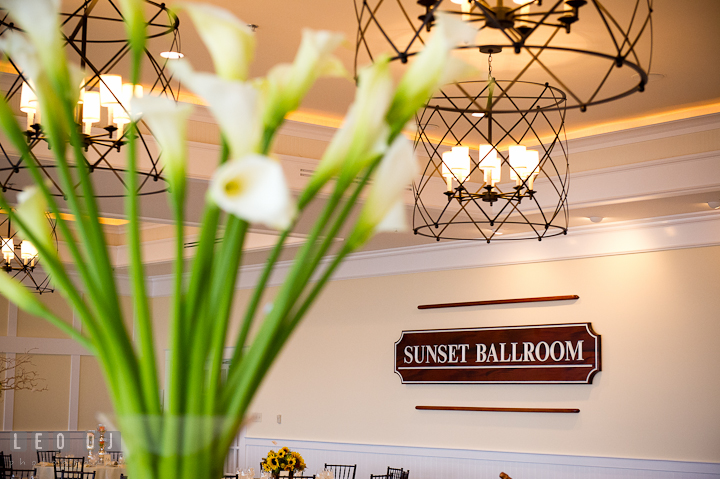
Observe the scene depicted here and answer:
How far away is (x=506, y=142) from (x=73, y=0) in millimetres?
4005

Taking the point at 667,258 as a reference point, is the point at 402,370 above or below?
below

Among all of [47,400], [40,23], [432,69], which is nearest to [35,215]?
[40,23]

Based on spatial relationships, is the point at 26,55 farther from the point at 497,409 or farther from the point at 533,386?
the point at 497,409

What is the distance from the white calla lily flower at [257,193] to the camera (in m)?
0.54

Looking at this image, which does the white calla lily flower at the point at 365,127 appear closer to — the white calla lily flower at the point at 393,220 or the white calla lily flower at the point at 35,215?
the white calla lily flower at the point at 393,220

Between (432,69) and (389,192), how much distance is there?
4.3 inches

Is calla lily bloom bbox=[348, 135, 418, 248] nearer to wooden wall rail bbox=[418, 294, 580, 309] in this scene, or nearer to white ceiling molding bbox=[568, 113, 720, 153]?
white ceiling molding bbox=[568, 113, 720, 153]

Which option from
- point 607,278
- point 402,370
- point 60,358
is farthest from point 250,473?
point 60,358

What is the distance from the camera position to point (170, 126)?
0.64 meters

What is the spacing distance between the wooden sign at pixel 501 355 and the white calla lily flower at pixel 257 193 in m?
7.02

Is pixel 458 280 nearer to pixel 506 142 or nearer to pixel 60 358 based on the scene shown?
pixel 506 142

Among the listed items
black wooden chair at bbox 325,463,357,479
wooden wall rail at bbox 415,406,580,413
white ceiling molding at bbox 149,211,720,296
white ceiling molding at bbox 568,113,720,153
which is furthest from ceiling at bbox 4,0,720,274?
black wooden chair at bbox 325,463,357,479

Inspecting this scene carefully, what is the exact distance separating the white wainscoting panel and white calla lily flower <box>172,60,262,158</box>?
6740mm

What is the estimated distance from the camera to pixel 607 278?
7.18m
